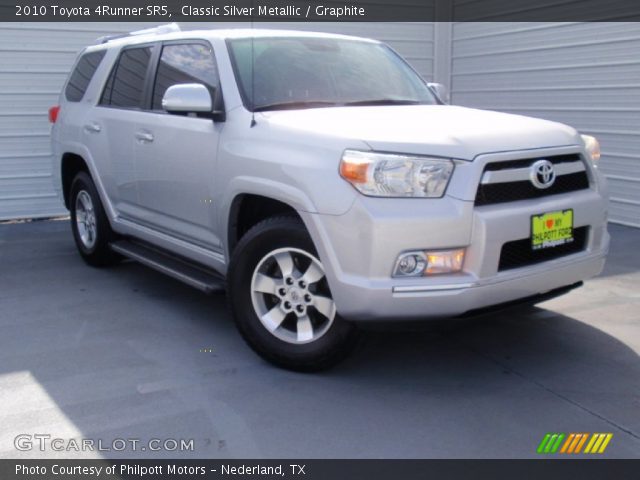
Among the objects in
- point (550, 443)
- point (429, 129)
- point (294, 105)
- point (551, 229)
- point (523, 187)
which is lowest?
point (550, 443)

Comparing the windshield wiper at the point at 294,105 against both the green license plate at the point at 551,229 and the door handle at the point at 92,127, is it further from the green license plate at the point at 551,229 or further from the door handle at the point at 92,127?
the door handle at the point at 92,127

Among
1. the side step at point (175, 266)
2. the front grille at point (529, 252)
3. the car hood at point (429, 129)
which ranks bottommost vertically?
the side step at point (175, 266)

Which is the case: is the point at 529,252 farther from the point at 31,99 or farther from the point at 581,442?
the point at 31,99

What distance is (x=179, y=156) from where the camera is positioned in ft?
15.7

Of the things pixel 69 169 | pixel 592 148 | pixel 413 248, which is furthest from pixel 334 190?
pixel 69 169

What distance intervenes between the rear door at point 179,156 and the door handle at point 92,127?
708 mm

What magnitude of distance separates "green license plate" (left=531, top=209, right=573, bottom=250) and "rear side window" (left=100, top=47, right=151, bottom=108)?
10.1 feet

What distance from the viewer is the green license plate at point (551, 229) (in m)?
3.71

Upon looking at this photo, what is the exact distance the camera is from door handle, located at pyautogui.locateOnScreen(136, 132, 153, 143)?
202 inches

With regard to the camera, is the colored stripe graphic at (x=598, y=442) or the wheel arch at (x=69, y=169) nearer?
the colored stripe graphic at (x=598, y=442)

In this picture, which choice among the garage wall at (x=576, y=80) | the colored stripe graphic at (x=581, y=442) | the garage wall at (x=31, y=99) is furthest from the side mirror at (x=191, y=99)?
the garage wall at (x=576, y=80)

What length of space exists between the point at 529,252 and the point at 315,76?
1793 millimetres

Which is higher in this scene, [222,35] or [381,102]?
[222,35]

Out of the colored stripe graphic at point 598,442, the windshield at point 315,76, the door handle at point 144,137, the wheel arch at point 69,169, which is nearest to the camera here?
the colored stripe graphic at point 598,442
